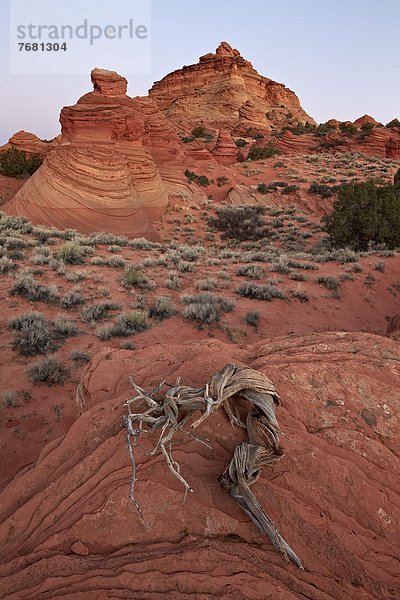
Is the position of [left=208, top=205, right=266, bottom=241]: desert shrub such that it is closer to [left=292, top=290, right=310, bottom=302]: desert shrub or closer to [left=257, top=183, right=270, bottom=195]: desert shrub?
[left=257, top=183, right=270, bottom=195]: desert shrub

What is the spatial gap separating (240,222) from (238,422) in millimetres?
24598

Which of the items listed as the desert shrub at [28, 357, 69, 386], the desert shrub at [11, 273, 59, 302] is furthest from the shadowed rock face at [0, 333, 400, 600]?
the desert shrub at [11, 273, 59, 302]

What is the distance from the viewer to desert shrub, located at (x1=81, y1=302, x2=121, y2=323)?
8.41 metres

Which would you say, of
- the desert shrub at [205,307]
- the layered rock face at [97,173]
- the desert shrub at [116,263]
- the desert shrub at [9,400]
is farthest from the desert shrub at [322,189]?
the desert shrub at [9,400]

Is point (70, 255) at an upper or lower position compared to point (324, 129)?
lower

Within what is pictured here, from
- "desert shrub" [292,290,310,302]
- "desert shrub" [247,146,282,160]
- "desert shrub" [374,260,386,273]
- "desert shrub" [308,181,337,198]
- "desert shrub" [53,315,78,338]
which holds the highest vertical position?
"desert shrub" [247,146,282,160]

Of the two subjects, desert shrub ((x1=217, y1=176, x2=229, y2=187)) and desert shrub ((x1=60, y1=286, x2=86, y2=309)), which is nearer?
desert shrub ((x1=60, y1=286, x2=86, y2=309))

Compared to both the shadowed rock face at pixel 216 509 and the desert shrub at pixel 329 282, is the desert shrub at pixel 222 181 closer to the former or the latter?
the desert shrub at pixel 329 282

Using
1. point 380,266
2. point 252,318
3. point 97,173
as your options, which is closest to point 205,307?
point 252,318

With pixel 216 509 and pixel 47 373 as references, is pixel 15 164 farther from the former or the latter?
pixel 216 509

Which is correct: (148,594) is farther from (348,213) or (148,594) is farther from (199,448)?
(348,213)

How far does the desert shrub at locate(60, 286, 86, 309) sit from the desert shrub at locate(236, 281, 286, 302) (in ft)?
15.7

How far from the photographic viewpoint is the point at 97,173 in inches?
861

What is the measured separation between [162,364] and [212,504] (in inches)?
71.0
